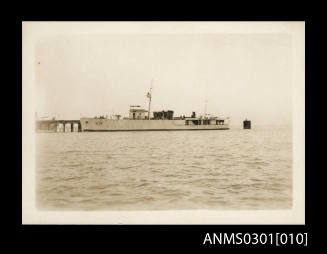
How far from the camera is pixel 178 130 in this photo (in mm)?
3961

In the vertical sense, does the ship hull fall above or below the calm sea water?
above

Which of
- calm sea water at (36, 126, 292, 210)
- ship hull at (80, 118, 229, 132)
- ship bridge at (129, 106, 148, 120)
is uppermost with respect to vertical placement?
ship bridge at (129, 106, 148, 120)

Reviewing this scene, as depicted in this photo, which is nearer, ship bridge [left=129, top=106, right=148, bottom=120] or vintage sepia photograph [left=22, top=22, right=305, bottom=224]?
vintage sepia photograph [left=22, top=22, right=305, bottom=224]

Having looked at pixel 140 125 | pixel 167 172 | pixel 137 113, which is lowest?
pixel 167 172

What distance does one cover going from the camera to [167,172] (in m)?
3.67

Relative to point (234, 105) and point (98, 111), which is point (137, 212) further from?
point (234, 105)

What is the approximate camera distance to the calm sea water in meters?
3.62

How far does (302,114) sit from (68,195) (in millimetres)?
2642

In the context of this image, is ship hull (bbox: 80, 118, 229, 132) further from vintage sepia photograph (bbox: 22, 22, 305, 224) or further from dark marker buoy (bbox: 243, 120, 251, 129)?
dark marker buoy (bbox: 243, 120, 251, 129)

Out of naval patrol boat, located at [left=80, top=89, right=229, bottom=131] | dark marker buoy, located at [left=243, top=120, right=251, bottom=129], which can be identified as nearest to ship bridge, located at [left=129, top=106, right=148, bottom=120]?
naval patrol boat, located at [left=80, top=89, right=229, bottom=131]

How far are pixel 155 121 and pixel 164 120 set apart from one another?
106 mm

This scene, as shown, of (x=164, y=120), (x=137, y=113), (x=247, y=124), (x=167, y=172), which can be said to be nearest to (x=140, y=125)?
(x=137, y=113)

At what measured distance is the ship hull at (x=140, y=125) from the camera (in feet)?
12.4

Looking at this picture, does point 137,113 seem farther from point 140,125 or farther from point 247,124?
point 247,124
